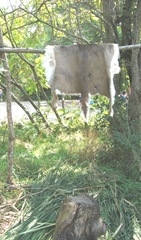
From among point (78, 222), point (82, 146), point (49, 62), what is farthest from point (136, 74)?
point (78, 222)

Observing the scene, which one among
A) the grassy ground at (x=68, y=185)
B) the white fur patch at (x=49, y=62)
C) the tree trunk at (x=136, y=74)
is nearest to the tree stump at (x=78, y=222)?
the grassy ground at (x=68, y=185)

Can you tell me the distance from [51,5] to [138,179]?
4.55m

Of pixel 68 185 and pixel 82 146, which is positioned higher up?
pixel 82 146

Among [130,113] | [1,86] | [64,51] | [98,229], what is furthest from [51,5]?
[98,229]

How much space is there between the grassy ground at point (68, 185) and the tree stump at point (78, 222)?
12.4 inches

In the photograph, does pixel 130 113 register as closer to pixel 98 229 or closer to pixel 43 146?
pixel 43 146

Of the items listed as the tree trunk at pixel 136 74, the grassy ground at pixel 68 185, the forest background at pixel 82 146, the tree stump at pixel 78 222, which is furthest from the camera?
the tree trunk at pixel 136 74

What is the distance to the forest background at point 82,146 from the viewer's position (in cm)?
324

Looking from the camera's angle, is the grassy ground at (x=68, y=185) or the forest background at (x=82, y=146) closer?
the grassy ground at (x=68, y=185)

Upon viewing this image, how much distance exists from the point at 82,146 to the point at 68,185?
195 cm

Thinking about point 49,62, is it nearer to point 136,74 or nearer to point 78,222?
point 78,222

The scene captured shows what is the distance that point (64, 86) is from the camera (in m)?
2.63

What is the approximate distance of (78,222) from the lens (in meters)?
2.52

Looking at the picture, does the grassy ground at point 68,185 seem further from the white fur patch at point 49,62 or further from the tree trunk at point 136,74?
the white fur patch at point 49,62
